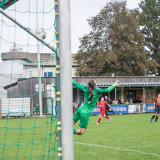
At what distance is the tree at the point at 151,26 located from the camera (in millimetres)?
51438

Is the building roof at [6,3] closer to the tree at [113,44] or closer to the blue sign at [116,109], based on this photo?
the blue sign at [116,109]

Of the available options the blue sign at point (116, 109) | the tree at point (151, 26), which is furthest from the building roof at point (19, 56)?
the tree at point (151, 26)

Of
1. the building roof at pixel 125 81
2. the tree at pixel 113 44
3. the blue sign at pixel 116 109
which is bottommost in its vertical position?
the blue sign at pixel 116 109

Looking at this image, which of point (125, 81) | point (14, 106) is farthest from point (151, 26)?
point (14, 106)

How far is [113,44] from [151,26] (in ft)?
36.7

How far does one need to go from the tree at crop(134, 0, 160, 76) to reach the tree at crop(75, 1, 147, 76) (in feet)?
23.2

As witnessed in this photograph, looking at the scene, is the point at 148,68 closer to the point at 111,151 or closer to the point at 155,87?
the point at 155,87

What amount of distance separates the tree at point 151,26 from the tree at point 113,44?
7.06 metres

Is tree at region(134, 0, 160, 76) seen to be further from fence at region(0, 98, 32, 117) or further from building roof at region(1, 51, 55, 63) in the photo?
fence at region(0, 98, 32, 117)

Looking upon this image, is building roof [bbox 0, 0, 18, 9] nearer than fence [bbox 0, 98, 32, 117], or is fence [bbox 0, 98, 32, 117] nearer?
building roof [bbox 0, 0, 18, 9]

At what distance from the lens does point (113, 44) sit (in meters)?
43.7

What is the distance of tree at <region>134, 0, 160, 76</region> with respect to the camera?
51.4m

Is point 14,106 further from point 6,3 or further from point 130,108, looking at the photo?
point 6,3

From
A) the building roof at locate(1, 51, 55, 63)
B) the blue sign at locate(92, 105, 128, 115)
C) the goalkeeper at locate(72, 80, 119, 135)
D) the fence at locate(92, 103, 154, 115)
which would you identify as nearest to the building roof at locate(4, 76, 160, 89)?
the building roof at locate(1, 51, 55, 63)
